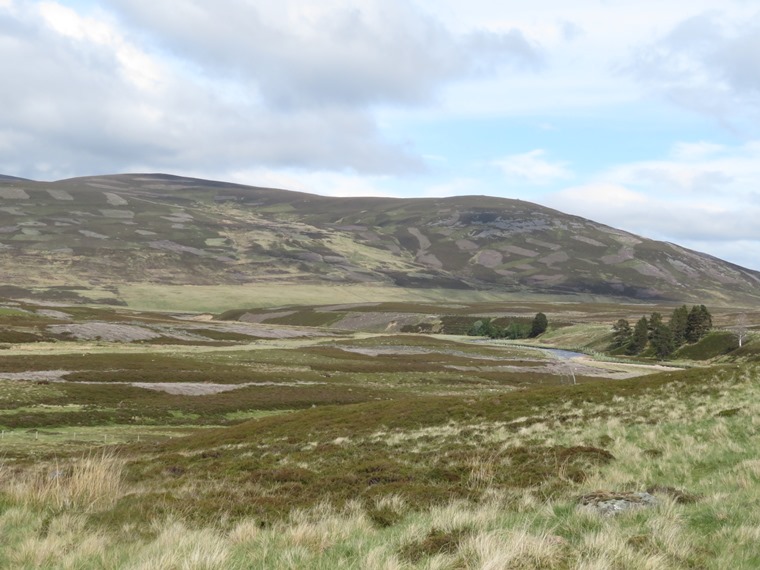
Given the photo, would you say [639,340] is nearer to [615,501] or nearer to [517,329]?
[517,329]

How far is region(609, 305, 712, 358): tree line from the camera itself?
11525 cm

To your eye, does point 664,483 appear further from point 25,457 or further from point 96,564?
point 25,457

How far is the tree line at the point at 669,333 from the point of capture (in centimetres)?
11525

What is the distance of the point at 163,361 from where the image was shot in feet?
240

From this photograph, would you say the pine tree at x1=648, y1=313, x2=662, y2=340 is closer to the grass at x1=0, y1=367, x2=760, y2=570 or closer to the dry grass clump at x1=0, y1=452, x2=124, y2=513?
the grass at x1=0, y1=367, x2=760, y2=570

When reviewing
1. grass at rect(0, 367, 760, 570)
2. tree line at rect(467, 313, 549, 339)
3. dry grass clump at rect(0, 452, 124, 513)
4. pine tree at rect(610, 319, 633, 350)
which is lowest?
tree line at rect(467, 313, 549, 339)

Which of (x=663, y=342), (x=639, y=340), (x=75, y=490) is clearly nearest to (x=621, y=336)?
(x=639, y=340)

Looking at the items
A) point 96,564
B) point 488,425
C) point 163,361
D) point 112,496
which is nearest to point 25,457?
point 112,496

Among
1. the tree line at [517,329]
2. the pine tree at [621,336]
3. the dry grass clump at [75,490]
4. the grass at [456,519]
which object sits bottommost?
the tree line at [517,329]

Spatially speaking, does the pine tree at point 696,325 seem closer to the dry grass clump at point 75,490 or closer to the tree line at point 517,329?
the tree line at point 517,329

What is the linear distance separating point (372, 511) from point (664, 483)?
23.6 feet

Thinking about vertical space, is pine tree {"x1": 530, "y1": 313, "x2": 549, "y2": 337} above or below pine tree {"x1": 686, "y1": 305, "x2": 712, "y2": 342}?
below

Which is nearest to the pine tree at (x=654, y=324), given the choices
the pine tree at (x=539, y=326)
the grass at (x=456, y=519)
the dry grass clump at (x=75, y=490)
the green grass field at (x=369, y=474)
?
the pine tree at (x=539, y=326)

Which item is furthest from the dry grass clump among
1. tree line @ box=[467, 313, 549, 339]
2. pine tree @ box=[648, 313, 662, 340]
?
tree line @ box=[467, 313, 549, 339]
